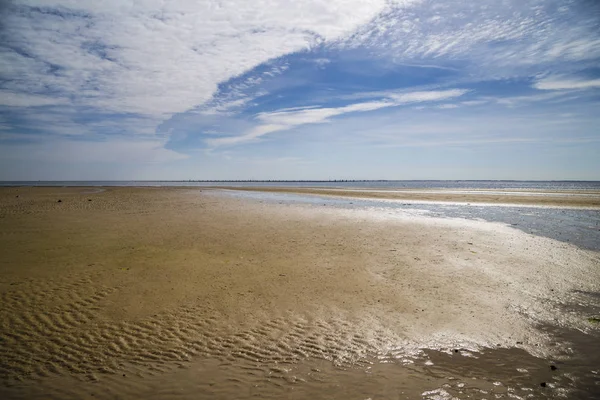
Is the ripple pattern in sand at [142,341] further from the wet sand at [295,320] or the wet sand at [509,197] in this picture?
the wet sand at [509,197]

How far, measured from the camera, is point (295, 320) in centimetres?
643

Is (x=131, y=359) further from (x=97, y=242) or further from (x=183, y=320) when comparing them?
(x=97, y=242)

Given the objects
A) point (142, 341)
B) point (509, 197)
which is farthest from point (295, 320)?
point (509, 197)

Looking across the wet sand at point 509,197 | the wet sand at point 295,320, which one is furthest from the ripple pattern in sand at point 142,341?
the wet sand at point 509,197

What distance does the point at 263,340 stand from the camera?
5664mm

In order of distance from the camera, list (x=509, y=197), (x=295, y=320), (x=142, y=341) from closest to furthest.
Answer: (x=142, y=341) < (x=295, y=320) < (x=509, y=197)

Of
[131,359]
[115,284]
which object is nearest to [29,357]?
[131,359]

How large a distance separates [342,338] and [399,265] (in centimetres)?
501

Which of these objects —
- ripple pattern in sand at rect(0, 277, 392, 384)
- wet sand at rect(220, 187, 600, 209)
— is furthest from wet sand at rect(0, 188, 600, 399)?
wet sand at rect(220, 187, 600, 209)

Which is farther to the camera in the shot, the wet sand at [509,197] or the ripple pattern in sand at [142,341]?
the wet sand at [509,197]

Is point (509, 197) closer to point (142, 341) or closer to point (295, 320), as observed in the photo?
point (295, 320)

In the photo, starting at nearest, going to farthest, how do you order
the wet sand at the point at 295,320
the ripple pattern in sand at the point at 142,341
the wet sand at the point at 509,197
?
the wet sand at the point at 295,320 → the ripple pattern in sand at the point at 142,341 → the wet sand at the point at 509,197

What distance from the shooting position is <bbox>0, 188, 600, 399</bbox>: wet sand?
4477 mm

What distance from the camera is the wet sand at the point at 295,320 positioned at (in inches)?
176
